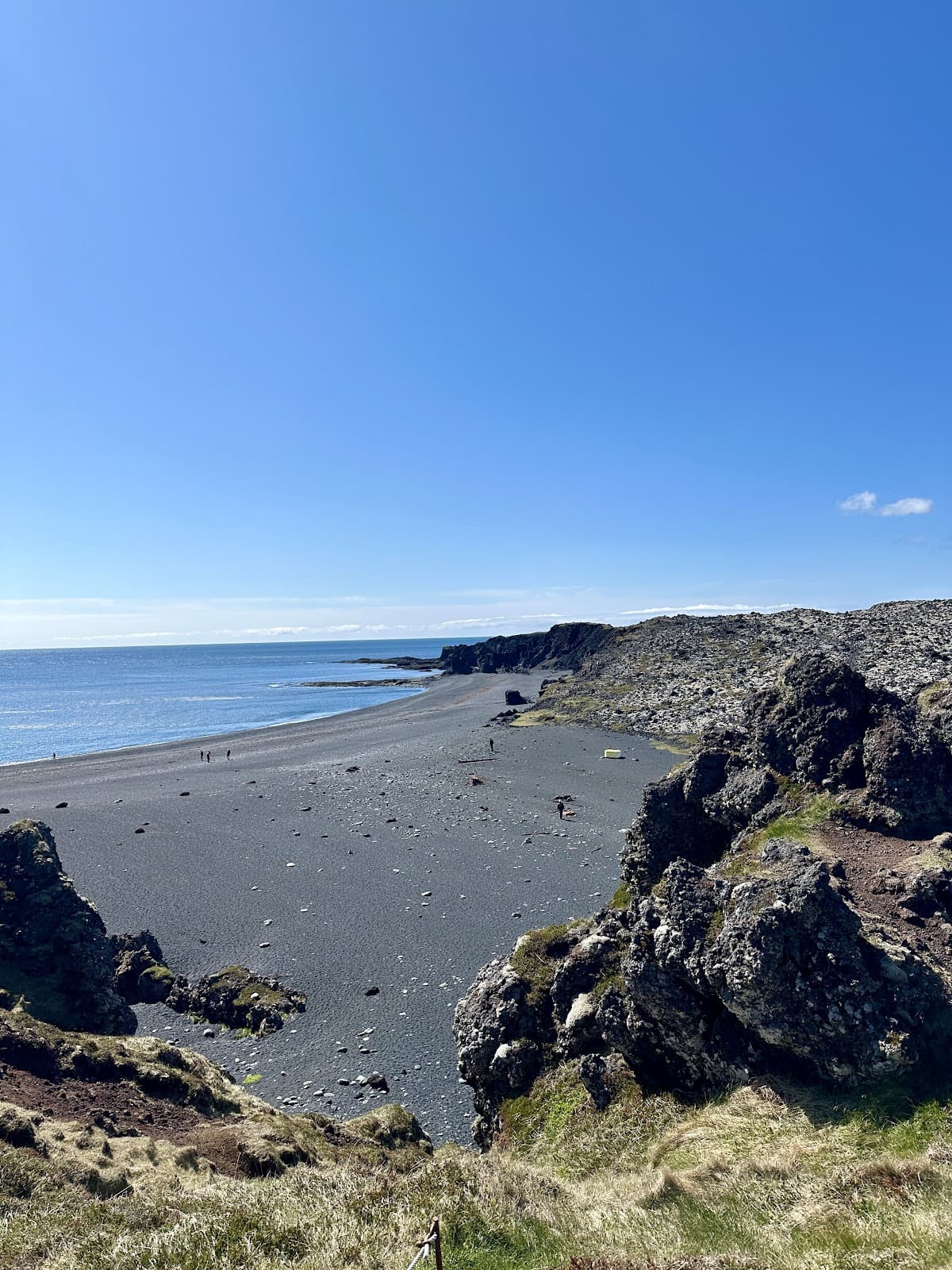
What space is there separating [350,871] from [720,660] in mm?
61118

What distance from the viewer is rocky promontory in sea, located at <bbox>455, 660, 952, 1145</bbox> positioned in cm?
820

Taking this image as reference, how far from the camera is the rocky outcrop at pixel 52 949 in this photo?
559 inches

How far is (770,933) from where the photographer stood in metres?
8.48

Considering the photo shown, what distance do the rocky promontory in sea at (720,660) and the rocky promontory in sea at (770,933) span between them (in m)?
33.9

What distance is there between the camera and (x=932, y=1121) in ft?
23.4

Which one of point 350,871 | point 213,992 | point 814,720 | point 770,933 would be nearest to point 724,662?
point 350,871

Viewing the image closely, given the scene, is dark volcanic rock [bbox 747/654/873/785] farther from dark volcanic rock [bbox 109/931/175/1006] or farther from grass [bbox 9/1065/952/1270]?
dark volcanic rock [bbox 109/931/175/1006]

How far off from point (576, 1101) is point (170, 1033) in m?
12.3

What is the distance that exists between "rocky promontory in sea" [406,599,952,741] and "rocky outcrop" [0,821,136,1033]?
135 feet

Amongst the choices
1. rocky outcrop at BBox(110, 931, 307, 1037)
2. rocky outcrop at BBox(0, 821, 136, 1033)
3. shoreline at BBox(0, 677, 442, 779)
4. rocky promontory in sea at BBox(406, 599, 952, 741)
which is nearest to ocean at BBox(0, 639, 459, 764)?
shoreline at BBox(0, 677, 442, 779)

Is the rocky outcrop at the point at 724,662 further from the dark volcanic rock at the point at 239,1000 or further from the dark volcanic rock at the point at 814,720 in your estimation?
the dark volcanic rock at the point at 239,1000

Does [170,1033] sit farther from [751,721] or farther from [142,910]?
[751,721]

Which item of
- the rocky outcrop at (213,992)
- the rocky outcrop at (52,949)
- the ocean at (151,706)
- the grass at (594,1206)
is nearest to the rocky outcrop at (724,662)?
the ocean at (151,706)

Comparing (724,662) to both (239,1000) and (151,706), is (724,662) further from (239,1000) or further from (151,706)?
(151,706)
